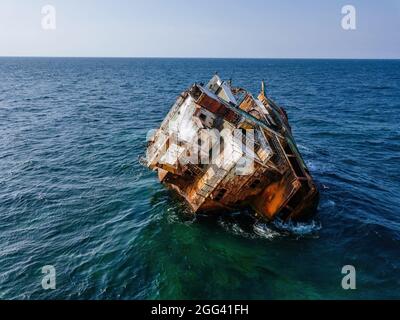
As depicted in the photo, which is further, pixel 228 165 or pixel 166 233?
pixel 166 233

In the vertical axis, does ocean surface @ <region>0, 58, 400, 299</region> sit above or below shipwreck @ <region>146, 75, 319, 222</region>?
below

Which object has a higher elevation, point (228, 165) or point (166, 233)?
point (228, 165)

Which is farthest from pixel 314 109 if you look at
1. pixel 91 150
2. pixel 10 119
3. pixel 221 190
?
pixel 10 119

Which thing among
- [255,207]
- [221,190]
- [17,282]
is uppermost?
[221,190]

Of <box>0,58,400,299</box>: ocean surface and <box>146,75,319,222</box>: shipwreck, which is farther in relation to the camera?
<box>146,75,319,222</box>: shipwreck

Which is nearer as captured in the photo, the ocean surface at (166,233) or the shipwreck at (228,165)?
the ocean surface at (166,233)

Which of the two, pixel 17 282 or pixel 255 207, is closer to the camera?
pixel 17 282

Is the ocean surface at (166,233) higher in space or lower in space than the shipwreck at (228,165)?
lower
